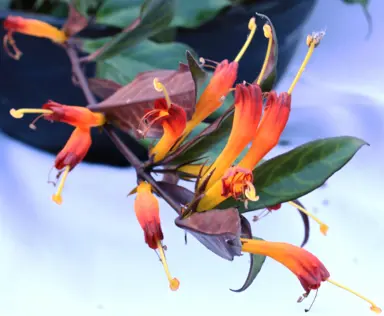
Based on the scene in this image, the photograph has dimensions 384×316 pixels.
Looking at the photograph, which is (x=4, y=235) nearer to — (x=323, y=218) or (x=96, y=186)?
(x=96, y=186)

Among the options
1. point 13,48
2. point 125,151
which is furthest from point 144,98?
point 13,48

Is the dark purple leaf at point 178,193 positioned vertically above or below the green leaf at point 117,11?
above

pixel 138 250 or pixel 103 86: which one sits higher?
pixel 103 86

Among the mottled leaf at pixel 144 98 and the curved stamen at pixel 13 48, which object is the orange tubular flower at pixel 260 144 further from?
the curved stamen at pixel 13 48

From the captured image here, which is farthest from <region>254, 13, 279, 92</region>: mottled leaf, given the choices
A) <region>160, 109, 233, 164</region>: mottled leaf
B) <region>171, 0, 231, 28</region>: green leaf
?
<region>171, 0, 231, 28</region>: green leaf

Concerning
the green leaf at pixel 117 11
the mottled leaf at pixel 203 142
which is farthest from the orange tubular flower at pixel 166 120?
the green leaf at pixel 117 11

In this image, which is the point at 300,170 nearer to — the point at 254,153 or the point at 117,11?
the point at 254,153
